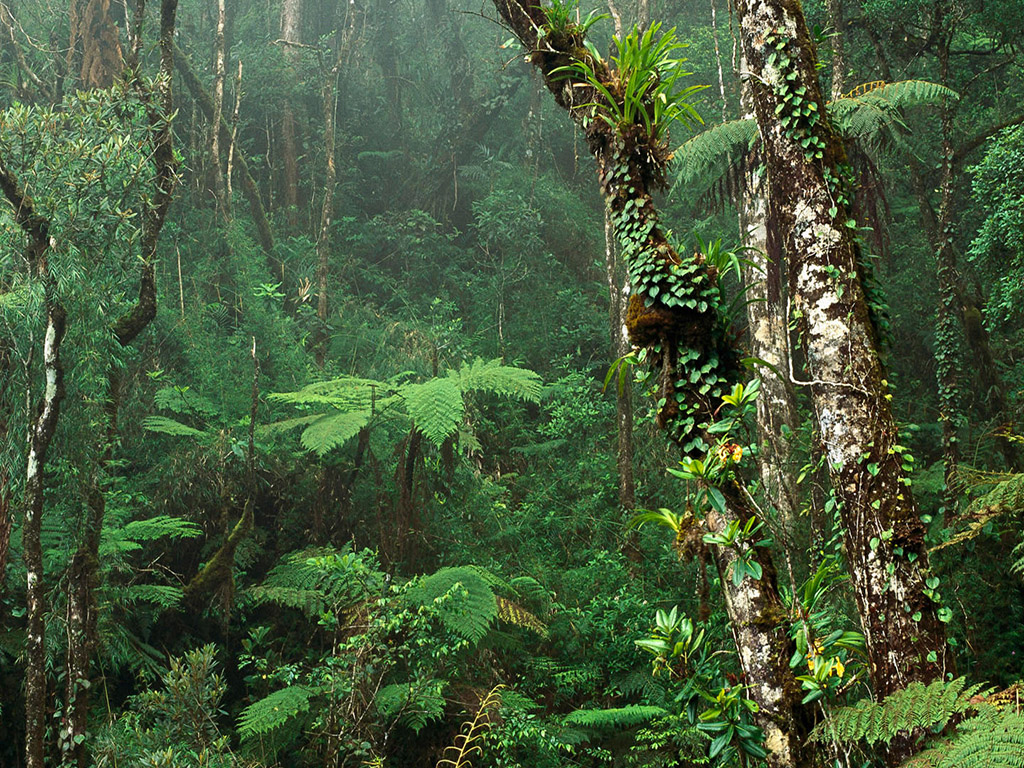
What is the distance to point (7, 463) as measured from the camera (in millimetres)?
5445

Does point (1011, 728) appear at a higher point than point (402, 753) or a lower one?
higher

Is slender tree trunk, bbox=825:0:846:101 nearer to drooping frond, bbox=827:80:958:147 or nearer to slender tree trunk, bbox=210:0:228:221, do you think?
drooping frond, bbox=827:80:958:147

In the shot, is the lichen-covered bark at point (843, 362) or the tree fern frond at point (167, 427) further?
the tree fern frond at point (167, 427)

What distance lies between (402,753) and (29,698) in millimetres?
2581

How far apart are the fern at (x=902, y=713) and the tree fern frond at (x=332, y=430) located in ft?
15.5

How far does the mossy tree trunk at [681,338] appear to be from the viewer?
276 cm

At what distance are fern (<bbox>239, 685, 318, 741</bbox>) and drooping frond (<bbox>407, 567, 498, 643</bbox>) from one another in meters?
0.94

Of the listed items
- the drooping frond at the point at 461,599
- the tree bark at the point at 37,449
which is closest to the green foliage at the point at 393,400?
the drooping frond at the point at 461,599

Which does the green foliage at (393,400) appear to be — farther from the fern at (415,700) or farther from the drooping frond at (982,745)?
the drooping frond at (982,745)

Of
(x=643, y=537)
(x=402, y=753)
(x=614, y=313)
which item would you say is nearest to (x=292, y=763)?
(x=402, y=753)

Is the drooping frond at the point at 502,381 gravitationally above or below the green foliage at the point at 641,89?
below

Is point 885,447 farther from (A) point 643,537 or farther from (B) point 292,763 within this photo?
(A) point 643,537

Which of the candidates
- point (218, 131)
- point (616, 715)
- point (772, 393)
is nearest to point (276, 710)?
point (616, 715)

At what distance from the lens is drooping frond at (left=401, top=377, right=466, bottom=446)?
6258mm
